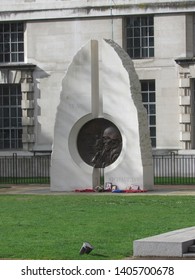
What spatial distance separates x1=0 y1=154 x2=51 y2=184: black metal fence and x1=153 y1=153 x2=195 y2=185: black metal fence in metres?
5.07

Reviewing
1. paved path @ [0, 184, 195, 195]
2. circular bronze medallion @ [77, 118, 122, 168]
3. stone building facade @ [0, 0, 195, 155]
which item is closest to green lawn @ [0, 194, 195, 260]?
paved path @ [0, 184, 195, 195]

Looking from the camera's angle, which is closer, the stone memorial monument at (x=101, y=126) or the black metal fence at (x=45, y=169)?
the stone memorial monument at (x=101, y=126)

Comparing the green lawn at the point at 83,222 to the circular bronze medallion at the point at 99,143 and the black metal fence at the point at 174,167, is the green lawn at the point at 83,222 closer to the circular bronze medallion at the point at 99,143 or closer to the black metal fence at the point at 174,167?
the circular bronze medallion at the point at 99,143

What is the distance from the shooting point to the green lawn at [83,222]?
2288 centimetres

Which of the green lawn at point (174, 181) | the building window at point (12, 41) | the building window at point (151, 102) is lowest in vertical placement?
the green lawn at point (174, 181)

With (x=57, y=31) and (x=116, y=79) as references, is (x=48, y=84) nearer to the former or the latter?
(x=57, y=31)

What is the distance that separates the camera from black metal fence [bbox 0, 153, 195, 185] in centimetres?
4903

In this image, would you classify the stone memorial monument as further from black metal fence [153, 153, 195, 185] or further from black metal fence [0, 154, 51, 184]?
black metal fence [0, 154, 51, 184]

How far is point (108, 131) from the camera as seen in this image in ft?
135

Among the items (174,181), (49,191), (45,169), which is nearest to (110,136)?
(49,191)

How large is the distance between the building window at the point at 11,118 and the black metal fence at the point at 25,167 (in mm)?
1506

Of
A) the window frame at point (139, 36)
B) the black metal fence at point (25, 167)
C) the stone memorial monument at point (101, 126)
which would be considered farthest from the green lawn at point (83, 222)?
the window frame at point (139, 36)
